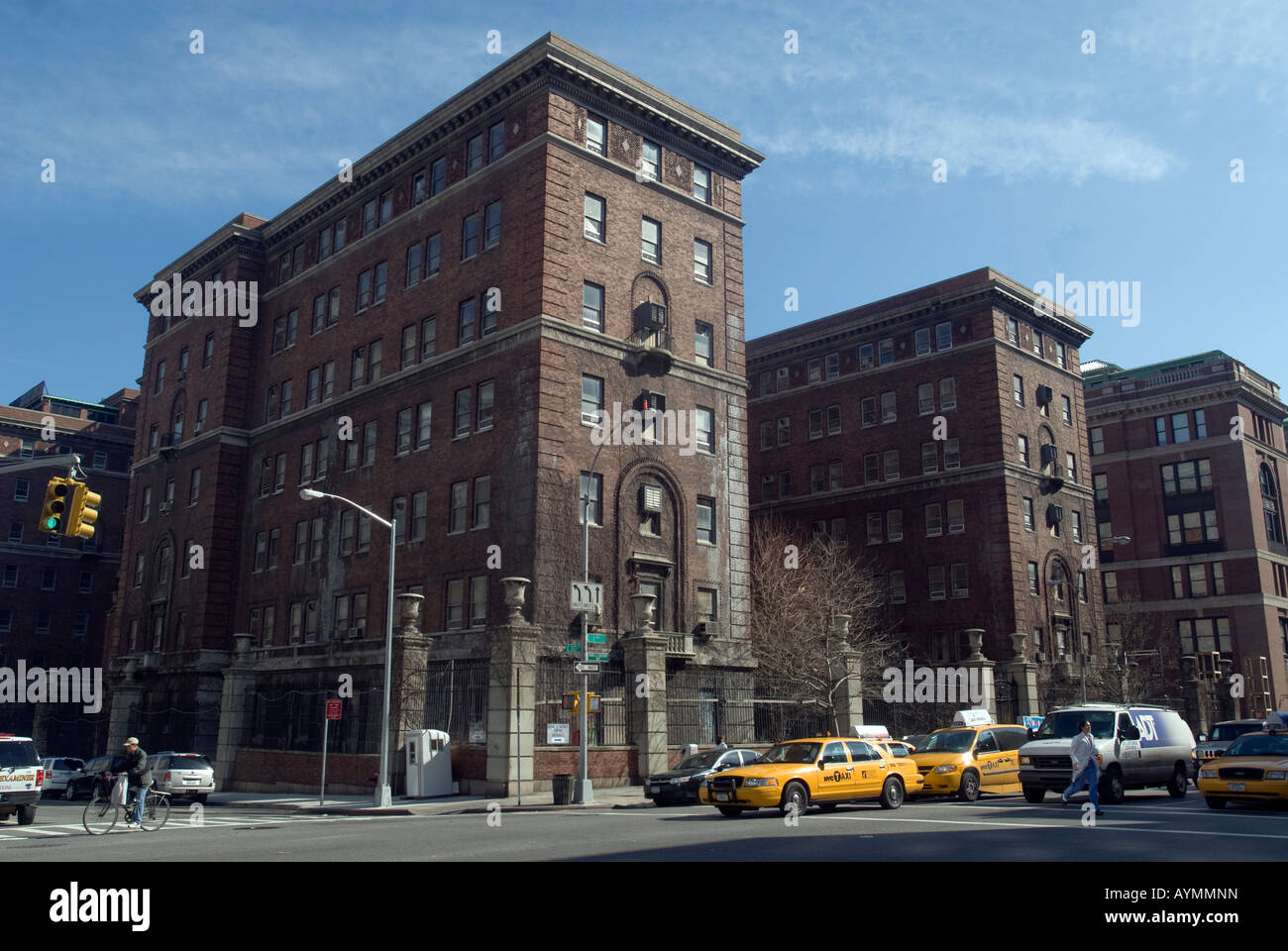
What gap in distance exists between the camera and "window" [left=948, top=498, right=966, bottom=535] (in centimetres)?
6016

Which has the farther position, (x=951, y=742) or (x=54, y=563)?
(x=54, y=563)

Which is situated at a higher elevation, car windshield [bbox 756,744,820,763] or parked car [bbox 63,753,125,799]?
car windshield [bbox 756,744,820,763]

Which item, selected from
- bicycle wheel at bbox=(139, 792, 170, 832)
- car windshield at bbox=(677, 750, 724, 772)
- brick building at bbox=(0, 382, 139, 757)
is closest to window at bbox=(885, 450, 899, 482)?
car windshield at bbox=(677, 750, 724, 772)

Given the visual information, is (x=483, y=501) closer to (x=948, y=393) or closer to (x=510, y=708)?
(x=510, y=708)

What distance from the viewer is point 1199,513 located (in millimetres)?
77125

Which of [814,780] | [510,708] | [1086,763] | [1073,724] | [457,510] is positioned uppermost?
[457,510]

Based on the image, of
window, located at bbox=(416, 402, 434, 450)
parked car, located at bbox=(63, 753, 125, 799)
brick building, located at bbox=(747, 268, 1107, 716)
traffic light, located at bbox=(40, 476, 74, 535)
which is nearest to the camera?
traffic light, located at bbox=(40, 476, 74, 535)

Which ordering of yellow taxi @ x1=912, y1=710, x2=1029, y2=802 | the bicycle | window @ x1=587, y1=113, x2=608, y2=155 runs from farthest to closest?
window @ x1=587, y1=113, x2=608, y2=155 < yellow taxi @ x1=912, y1=710, x2=1029, y2=802 < the bicycle

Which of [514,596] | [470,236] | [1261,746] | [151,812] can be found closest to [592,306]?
[470,236]

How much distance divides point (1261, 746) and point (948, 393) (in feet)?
136

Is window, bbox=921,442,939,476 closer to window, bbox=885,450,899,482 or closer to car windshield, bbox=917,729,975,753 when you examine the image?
window, bbox=885,450,899,482

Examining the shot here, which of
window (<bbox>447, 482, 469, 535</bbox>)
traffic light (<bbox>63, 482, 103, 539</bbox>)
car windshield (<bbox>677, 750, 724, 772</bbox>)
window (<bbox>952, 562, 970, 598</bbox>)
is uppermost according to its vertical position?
window (<bbox>447, 482, 469, 535</bbox>)

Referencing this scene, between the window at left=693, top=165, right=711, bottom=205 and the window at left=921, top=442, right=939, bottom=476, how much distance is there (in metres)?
22.8
